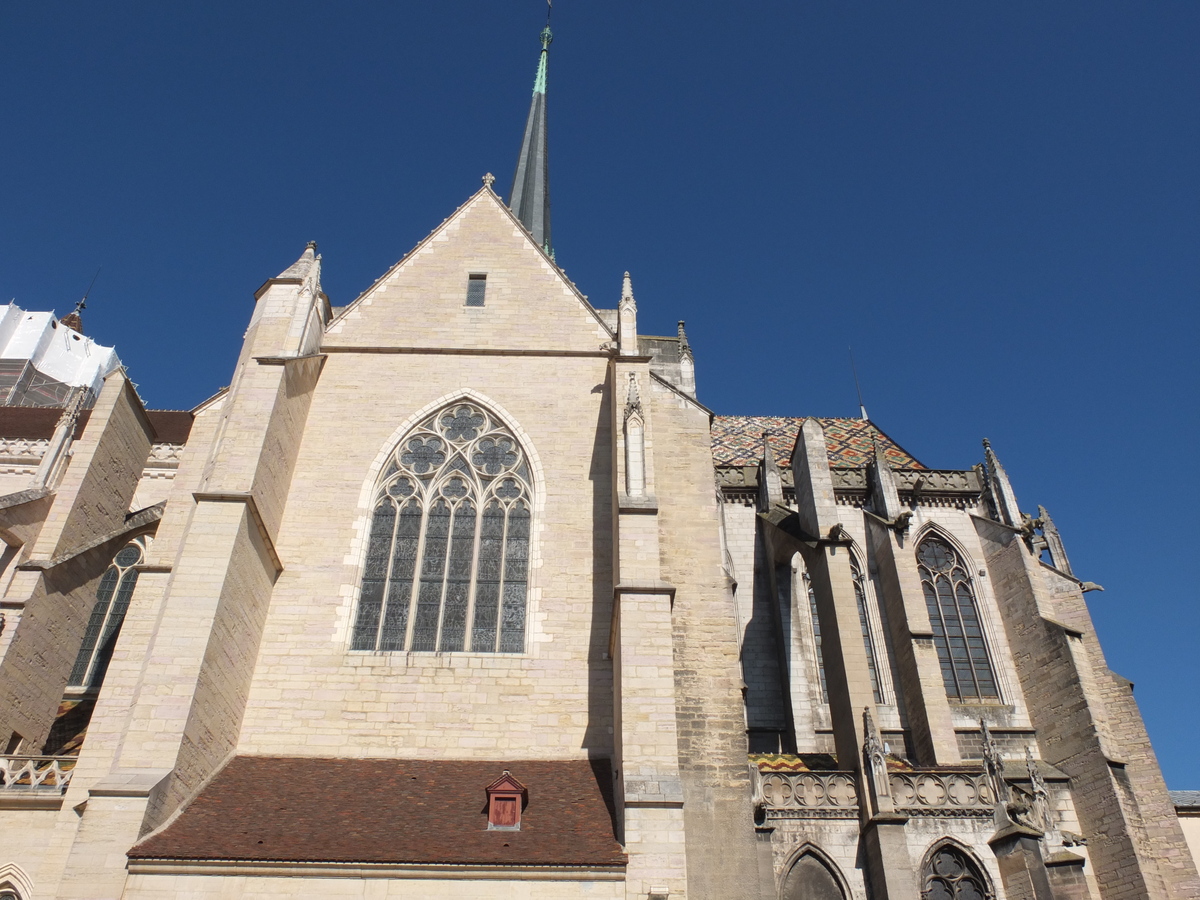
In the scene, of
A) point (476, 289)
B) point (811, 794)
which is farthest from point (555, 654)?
point (476, 289)

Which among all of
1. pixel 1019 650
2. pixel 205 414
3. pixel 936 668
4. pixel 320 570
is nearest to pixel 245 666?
pixel 320 570

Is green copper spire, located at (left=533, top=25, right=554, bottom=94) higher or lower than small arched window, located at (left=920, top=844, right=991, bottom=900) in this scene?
higher

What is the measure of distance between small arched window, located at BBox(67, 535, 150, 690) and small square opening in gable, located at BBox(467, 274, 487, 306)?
6628mm

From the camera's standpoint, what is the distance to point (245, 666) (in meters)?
10.0

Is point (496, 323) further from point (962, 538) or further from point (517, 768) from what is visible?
point (962, 538)

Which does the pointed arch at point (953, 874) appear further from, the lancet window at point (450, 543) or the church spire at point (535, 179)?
the church spire at point (535, 179)

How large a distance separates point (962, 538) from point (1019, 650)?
2.33m

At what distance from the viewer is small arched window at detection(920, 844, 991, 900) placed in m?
10.9

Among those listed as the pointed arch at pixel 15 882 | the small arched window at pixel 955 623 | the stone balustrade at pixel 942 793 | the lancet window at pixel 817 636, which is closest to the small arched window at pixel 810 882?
the stone balustrade at pixel 942 793

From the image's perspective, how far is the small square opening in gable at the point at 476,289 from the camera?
14.0m

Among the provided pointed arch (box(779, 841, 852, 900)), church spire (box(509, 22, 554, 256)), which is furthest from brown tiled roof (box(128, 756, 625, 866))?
church spire (box(509, 22, 554, 256))

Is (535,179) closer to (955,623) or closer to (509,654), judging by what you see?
(955,623)

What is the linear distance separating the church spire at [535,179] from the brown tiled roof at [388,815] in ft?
51.5

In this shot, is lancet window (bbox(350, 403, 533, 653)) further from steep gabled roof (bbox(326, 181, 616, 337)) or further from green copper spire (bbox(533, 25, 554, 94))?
green copper spire (bbox(533, 25, 554, 94))
